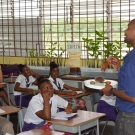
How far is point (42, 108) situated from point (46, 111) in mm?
177

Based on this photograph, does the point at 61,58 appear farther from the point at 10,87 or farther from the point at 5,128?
the point at 5,128

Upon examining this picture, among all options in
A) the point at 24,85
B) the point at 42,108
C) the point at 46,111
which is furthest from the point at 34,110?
the point at 24,85

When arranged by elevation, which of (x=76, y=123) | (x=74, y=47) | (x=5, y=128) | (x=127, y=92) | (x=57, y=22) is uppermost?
(x=57, y=22)

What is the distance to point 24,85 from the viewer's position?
6.77 m

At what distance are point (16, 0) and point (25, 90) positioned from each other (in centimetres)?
283

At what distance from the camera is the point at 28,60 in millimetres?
8305

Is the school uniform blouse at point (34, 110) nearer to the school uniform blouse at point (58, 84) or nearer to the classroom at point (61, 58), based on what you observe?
the classroom at point (61, 58)

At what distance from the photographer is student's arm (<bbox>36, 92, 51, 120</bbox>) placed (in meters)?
4.12

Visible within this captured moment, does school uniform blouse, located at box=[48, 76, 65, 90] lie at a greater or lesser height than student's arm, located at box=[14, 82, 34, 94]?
greater

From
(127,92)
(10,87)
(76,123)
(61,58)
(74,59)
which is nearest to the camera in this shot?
(127,92)

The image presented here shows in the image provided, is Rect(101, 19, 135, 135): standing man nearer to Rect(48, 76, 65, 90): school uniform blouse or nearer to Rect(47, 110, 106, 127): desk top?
Rect(47, 110, 106, 127): desk top

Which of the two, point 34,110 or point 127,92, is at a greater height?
point 127,92

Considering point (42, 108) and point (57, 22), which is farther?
point (57, 22)

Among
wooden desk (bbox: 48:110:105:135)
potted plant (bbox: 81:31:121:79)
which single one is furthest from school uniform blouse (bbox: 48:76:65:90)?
wooden desk (bbox: 48:110:105:135)
